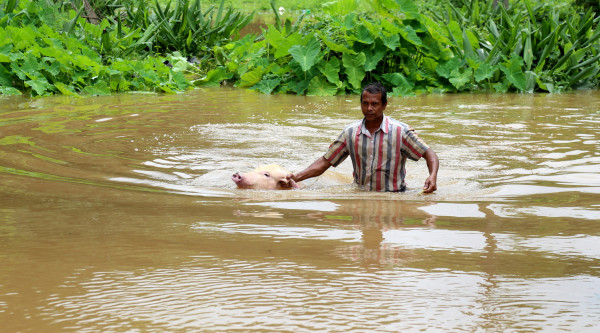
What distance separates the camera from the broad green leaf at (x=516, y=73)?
40.9 feet

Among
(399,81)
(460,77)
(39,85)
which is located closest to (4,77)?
(39,85)

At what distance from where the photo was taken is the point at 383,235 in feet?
11.9

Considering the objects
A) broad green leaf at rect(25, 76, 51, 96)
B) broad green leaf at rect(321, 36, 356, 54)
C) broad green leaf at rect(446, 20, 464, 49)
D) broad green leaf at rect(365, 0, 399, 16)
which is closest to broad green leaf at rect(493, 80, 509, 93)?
broad green leaf at rect(446, 20, 464, 49)

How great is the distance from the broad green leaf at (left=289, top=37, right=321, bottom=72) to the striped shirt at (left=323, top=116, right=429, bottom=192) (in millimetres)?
7072

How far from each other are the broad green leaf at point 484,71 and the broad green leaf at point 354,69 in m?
1.97

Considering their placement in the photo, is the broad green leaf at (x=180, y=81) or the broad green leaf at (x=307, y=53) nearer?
the broad green leaf at (x=307, y=53)

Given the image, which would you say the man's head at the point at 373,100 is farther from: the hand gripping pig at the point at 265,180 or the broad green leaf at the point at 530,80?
the broad green leaf at the point at 530,80

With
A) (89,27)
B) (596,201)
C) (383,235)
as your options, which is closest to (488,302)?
(383,235)

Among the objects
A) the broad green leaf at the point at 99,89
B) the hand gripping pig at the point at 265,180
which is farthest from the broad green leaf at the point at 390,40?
the hand gripping pig at the point at 265,180

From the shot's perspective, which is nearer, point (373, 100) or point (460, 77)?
point (373, 100)

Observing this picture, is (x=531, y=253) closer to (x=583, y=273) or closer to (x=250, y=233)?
(x=583, y=273)

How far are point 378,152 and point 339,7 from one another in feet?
27.8

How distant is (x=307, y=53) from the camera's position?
12742 mm

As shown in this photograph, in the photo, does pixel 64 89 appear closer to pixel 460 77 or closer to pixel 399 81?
pixel 399 81
